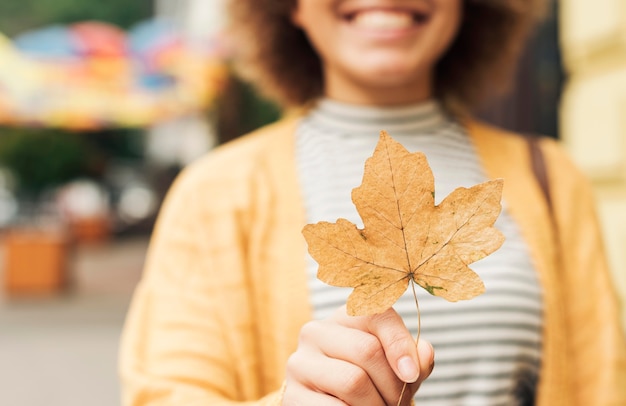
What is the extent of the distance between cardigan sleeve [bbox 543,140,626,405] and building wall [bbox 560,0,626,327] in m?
1.52

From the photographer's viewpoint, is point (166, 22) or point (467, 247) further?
point (166, 22)

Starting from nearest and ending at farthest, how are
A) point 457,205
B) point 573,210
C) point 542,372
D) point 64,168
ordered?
point 457,205
point 542,372
point 573,210
point 64,168

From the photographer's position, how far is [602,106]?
3.15 metres

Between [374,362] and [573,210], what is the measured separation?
86 cm

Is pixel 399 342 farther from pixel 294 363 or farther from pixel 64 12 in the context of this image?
pixel 64 12

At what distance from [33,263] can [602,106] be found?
26.4 ft

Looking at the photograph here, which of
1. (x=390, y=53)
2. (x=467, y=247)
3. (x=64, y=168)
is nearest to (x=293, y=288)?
(x=390, y=53)

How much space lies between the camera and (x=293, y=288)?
4.05 feet

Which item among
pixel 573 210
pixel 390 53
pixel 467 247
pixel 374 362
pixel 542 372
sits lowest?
pixel 542 372

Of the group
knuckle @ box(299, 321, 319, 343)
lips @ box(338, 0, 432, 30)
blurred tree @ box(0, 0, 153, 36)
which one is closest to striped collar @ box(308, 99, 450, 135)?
lips @ box(338, 0, 432, 30)

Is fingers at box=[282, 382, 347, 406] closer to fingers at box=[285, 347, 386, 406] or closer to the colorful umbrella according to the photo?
fingers at box=[285, 347, 386, 406]

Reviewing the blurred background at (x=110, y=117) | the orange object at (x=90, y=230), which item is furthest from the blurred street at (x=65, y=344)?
the orange object at (x=90, y=230)

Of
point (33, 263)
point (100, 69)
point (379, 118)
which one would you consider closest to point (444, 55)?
point (379, 118)

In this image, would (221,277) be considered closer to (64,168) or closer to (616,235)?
(616,235)
